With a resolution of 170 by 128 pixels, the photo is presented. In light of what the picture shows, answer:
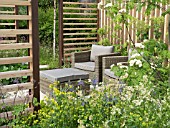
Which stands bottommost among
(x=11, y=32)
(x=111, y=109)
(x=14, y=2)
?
(x=111, y=109)

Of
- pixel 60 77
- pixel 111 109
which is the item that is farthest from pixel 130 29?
pixel 111 109

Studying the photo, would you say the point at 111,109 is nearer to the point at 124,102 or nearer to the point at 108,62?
the point at 124,102

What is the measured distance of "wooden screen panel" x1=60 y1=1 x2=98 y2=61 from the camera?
727cm

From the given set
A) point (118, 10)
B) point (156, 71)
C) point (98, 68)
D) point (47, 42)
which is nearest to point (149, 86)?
point (156, 71)

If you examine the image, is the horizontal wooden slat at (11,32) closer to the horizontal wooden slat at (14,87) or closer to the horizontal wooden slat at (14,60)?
the horizontal wooden slat at (14,60)

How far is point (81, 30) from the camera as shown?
7.95m

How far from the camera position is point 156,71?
8.21 feet

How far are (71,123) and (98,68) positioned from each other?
3.22 metres

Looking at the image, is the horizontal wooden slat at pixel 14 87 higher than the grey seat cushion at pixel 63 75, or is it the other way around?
the horizontal wooden slat at pixel 14 87

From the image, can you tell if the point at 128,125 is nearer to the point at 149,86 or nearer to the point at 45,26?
the point at 149,86

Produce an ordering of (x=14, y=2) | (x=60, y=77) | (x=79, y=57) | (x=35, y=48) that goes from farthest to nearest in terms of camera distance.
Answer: (x=79, y=57), (x=60, y=77), (x=35, y=48), (x=14, y=2)

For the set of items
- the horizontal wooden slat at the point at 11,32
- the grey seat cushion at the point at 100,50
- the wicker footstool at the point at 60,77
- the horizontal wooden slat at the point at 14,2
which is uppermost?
the horizontal wooden slat at the point at 14,2

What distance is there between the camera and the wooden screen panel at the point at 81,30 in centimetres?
727

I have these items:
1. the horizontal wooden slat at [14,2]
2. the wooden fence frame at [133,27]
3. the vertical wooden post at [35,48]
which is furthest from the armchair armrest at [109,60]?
the horizontal wooden slat at [14,2]
